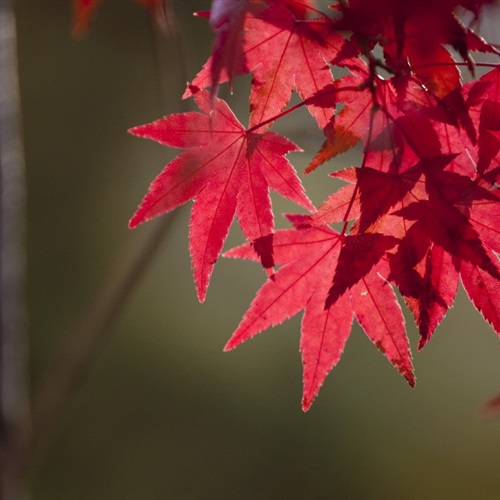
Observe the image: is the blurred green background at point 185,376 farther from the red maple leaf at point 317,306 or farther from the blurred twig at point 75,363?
the red maple leaf at point 317,306

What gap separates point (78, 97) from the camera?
3.75 metres

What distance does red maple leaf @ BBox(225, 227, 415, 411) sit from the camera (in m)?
0.67

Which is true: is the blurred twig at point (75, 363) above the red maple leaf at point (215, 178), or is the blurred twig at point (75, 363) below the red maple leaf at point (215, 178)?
below

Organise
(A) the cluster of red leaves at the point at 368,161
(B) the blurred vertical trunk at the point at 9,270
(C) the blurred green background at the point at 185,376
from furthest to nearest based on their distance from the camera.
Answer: (C) the blurred green background at the point at 185,376 < (B) the blurred vertical trunk at the point at 9,270 < (A) the cluster of red leaves at the point at 368,161

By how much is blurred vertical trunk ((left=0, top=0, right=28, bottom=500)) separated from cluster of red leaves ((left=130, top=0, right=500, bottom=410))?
2.69 ft

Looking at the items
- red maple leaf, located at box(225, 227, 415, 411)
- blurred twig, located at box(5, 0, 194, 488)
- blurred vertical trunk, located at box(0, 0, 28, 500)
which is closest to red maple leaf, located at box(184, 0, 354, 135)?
red maple leaf, located at box(225, 227, 415, 411)

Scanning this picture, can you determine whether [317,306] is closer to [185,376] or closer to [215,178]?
[215,178]

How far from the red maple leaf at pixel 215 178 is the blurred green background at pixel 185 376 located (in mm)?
2599

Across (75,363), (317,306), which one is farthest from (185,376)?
(317,306)

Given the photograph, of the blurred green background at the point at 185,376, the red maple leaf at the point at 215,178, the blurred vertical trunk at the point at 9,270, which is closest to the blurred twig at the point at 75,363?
the blurred vertical trunk at the point at 9,270

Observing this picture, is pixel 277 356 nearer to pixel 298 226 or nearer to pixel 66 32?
pixel 66 32

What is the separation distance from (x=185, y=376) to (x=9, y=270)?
7.09ft

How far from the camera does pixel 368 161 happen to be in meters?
0.64

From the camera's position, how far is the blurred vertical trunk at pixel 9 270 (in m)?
1.29
